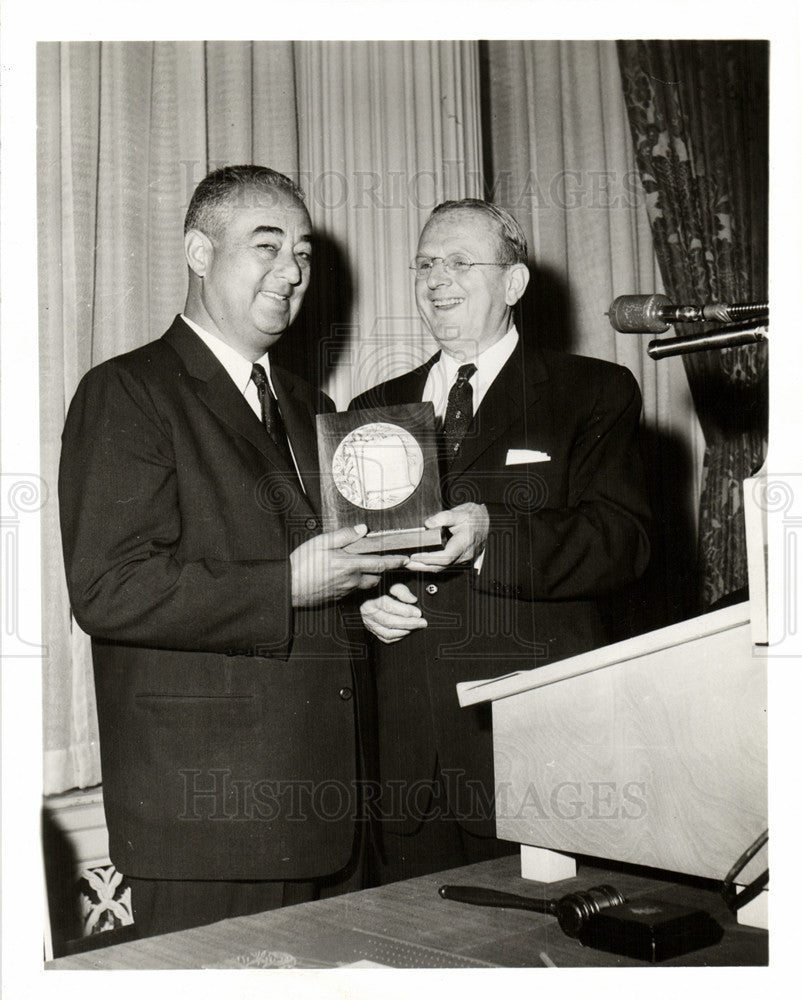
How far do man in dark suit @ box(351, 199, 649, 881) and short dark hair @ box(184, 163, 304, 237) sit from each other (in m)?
0.43

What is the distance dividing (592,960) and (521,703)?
0.40 meters

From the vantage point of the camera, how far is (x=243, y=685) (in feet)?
6.74

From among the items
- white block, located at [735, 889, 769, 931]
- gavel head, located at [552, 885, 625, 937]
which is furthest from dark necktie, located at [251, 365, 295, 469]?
white block, located at [735, 889, 769, 931]

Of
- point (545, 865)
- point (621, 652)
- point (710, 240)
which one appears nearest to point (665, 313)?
point (621, 652)

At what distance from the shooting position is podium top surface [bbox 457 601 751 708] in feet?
4.42

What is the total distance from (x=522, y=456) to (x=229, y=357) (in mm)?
749

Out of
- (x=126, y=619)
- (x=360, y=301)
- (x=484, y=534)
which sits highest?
(x=360, y=301)

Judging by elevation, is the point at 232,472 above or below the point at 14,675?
above

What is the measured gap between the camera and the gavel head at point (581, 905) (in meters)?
1.27

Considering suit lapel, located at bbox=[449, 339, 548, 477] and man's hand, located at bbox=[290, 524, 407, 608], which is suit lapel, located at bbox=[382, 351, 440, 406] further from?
man's hand, located at bbox=[290, 524, 407, 608]

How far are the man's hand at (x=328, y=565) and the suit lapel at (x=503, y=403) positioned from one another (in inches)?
14.7
